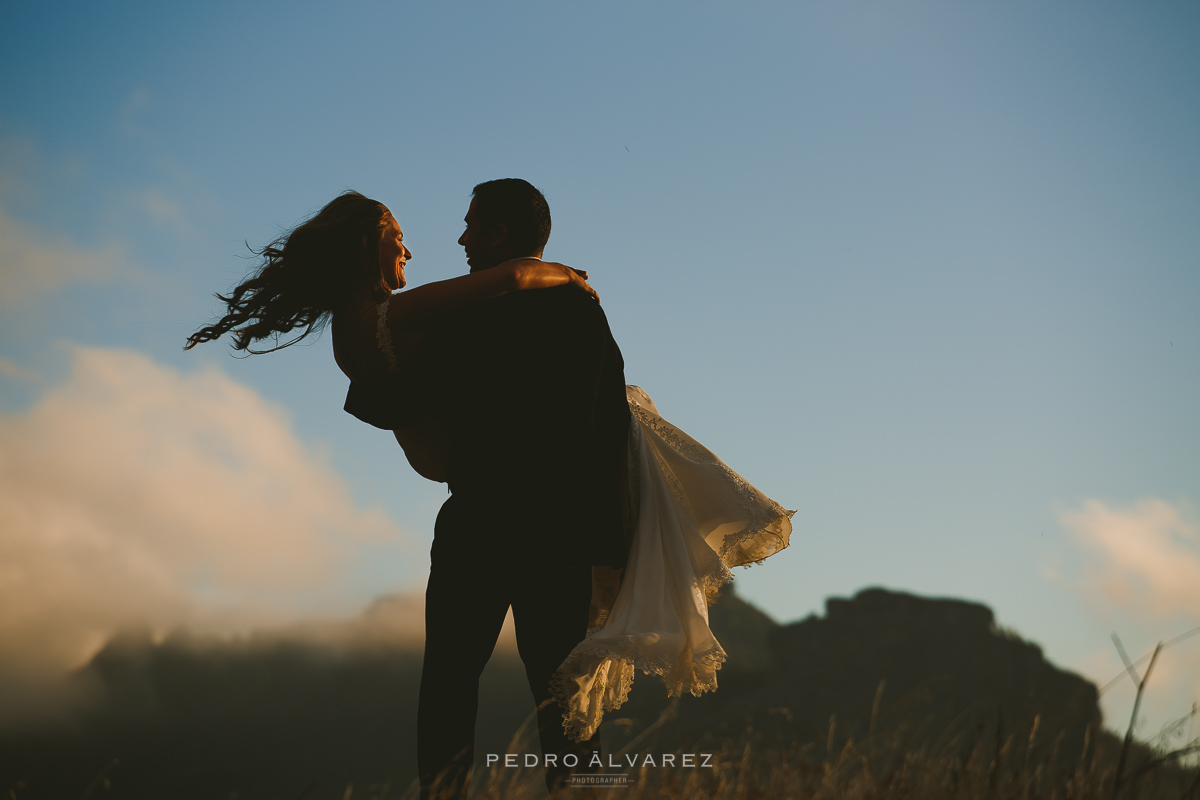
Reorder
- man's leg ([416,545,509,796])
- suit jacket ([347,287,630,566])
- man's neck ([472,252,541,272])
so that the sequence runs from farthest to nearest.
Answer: man's neck ([472,252,541,272]) → suit jacket ([347,287,630,566]) → man's leg ([416,545,509,796])

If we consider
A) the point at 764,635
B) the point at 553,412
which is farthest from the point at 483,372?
the point at 764,635

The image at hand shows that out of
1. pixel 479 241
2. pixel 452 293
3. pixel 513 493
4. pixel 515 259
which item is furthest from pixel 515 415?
pixel 479 241

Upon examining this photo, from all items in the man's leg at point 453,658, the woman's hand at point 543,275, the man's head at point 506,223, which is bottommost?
the man's leg at point 453,658

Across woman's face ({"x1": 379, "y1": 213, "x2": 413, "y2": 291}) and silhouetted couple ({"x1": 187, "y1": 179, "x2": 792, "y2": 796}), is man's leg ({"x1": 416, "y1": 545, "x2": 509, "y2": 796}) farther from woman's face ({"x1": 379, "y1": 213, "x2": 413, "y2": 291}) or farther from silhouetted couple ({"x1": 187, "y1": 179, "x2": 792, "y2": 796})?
woman's face ({"x1": 379, "y1": 213, "x2": 413, "y2": 291})

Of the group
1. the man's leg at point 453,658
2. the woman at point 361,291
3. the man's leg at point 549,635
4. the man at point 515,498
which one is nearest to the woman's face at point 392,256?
the woman at point 361,291

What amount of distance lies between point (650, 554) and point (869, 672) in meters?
98.1

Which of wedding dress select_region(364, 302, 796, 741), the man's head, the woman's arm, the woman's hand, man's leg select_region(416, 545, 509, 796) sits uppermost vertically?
the man's head

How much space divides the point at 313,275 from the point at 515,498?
3.42ft

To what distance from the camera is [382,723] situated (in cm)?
12838

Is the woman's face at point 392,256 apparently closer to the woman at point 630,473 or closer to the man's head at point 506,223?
the woman at point 630,473

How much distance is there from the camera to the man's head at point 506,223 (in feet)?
9.76

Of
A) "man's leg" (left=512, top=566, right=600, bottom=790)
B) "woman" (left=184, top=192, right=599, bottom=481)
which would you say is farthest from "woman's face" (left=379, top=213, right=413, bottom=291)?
"man's leg" (left=512, top=566, right=600, bottom=790)

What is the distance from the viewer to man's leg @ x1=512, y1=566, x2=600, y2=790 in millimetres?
2707

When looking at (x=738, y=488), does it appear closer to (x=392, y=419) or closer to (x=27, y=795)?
(x=392, y=419)
